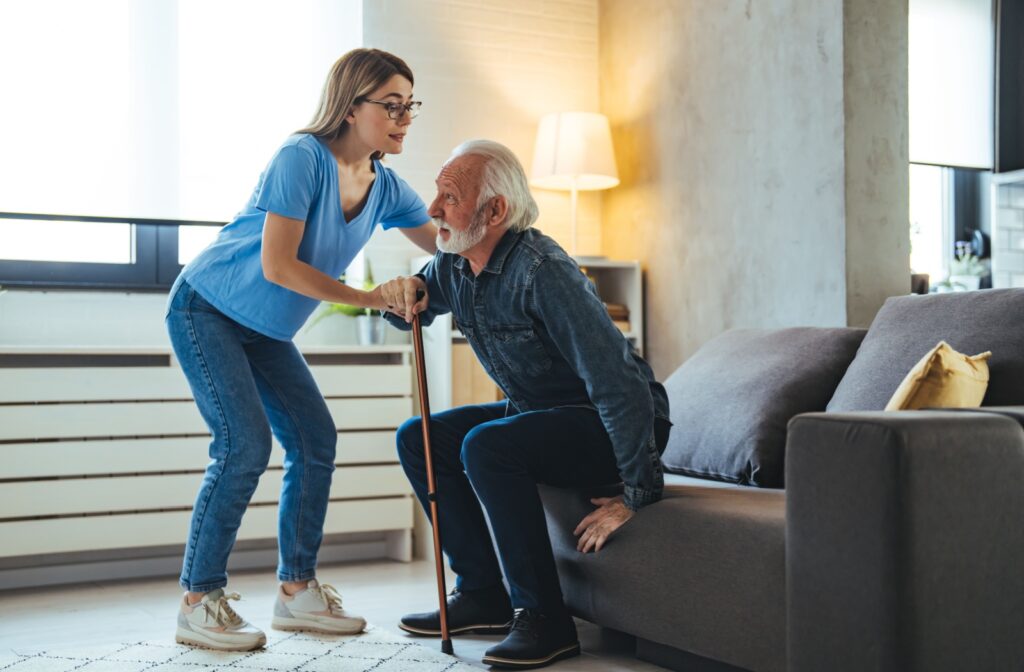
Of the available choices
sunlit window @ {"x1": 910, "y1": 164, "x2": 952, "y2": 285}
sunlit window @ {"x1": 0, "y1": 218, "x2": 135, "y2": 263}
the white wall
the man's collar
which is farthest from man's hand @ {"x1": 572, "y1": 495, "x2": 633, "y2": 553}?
sunlit window @ {"x1": 910, "y1": 164, "x2": 952, "y2": 285}

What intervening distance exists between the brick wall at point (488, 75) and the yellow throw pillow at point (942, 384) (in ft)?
7.52

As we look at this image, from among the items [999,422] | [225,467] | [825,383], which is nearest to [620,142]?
[825,383]

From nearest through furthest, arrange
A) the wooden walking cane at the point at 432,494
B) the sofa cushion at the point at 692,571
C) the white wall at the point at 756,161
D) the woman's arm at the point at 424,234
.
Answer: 1. the sofa cushion at the point at 692,571
2. the wooden walking cane at the point at 432,494
3. the woman's arm at the point at 424,234
4. the white wall at the point at 756,161

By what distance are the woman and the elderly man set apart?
20 cm

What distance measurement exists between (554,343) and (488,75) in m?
2.24

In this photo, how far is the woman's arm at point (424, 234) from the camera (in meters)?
2.74

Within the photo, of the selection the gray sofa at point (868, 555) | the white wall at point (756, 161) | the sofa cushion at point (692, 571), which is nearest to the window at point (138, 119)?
the white wall at point (756, 161)

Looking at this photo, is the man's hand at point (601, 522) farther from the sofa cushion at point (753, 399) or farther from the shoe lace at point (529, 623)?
the sofa cushion at point (753, 399)

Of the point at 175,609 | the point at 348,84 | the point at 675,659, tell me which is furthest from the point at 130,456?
the point at 675,659

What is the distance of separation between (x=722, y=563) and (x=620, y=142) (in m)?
2.64

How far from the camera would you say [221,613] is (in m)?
2.42

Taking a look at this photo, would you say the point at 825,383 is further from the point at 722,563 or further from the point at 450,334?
the point at 450,334

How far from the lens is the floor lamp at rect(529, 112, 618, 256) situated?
4.05m

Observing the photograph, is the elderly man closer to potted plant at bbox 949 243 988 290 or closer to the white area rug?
the white area rug
